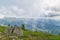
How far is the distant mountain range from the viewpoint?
11305 mm

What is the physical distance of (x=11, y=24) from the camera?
11.2 metres

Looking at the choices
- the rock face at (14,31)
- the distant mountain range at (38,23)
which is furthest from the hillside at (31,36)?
the distant mountain range at (38,23)

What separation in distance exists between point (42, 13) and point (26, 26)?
67.4 inches

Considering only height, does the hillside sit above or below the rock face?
below

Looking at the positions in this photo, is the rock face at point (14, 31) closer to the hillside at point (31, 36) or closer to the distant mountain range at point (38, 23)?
the hillside at point (31, 36)

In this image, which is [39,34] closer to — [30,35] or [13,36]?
[30,35]

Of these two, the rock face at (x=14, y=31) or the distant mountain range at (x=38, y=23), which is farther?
the distant mountain range at (x=38, y=23)

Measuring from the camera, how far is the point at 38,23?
1186 centimetres

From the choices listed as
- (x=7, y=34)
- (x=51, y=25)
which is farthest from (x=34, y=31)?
(x=7, y=34)

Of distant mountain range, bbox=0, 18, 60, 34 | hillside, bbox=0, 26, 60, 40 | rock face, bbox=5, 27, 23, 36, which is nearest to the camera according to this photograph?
hillside, bbox=0, 26, 60, 40

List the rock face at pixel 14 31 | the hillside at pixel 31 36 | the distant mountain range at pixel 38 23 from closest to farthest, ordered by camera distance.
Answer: the hillside at pixel 31 36 < the rock face at pixel 14 31 < the distant mountain range at pixel 38 23

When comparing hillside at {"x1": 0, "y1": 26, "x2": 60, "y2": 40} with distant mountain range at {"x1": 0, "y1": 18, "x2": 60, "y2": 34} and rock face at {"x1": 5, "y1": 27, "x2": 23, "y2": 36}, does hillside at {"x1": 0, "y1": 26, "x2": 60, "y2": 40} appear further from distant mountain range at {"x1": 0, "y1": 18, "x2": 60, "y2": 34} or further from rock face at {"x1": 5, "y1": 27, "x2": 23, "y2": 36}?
distant mountain range at {"x1": 0, "y1": 18, "x2": 60, "y2": 34}

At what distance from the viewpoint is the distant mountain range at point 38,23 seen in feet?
37.1

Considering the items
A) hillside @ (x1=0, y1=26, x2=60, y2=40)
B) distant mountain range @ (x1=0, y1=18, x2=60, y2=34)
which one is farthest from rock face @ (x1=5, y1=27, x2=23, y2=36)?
distant mountain range @ (x1=0, y1=18, x2=60, y2=34)
